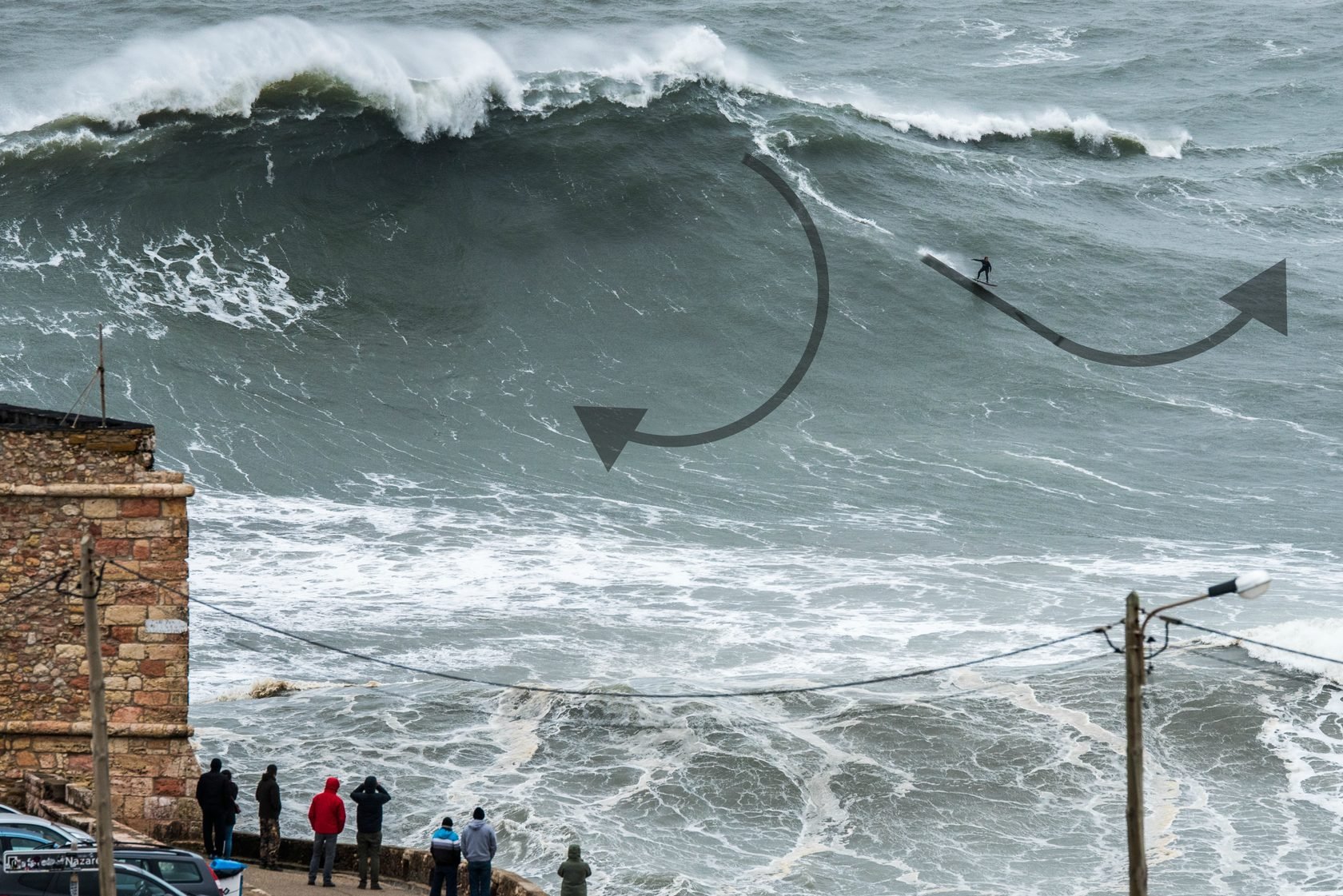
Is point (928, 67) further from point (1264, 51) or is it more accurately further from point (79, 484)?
point (79, 484)

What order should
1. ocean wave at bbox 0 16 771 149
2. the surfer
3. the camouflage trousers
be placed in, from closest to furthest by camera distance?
the camouflage trousers < the surfer < ocean wave at bbox 0 16 771 149

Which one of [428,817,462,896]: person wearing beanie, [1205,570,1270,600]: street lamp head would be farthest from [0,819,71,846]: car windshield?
[1205,570,1270,600]: street lamp head

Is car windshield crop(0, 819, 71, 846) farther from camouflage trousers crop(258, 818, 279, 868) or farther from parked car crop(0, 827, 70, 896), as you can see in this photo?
camouflage trousers crop(258, 818, 279, 868)

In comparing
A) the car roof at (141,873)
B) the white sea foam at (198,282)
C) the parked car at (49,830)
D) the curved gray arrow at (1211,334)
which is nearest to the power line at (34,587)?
the parked car at (49,830)

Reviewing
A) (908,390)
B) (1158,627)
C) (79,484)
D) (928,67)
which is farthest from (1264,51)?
(79,484)

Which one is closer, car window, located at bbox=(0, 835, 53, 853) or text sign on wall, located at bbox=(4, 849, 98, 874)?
text sign on wall, located at bbox=(4, 849, 98, 874)

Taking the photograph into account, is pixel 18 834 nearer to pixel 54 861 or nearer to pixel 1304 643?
pixel 54 861

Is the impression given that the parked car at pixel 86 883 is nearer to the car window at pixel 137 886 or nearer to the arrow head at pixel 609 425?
the car window at pixel 137 886
